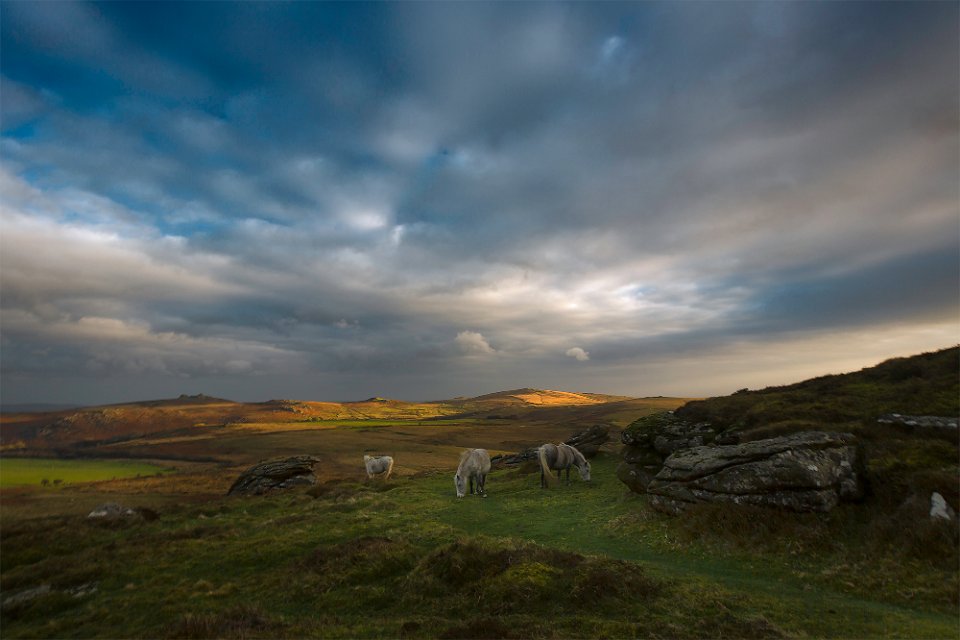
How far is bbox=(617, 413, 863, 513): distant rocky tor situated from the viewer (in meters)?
15.2

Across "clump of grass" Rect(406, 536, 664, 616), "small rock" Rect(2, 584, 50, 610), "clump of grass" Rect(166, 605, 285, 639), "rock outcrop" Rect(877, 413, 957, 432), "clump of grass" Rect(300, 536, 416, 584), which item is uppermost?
"rock outcrop" Rect(877, 413, 957, 432)

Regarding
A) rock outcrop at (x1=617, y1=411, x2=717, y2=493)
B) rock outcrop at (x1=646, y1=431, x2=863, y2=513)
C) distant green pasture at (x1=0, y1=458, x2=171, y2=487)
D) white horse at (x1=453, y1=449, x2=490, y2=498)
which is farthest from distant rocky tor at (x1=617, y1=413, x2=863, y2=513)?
distant green pasture at (x1=0, y1=458, x2=171, y2=487)

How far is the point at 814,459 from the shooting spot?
15867mm

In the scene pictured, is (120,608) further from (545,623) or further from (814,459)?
(814,459)

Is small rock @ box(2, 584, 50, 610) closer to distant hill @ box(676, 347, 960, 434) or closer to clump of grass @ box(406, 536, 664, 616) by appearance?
clump of grass @ box(406, 536, 664, 616)

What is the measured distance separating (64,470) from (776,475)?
78.8m

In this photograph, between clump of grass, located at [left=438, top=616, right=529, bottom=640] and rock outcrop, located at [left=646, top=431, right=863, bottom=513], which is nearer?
clump of grass, located at [left=438, top=616, right=529, bottom=640]

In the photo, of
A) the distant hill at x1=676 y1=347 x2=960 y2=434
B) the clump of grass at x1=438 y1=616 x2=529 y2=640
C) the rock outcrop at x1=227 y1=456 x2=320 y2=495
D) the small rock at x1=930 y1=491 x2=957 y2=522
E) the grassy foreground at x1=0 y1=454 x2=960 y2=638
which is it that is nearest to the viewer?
the clump of grass at x1=438 y1=616 x2=529 y2=640

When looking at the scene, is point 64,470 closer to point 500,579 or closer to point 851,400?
point 500,579

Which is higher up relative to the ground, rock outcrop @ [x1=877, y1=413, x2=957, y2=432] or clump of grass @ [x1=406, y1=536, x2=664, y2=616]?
rock outcrop @ [x1=877, y1=413, x2=957, y2=432]

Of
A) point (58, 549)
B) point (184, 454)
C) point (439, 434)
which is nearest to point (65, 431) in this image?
point (184, 454)

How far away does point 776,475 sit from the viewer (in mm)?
15961

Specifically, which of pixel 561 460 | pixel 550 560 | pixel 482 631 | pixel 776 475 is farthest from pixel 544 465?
pixel 482 631

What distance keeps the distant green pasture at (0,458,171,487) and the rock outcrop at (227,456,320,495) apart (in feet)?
71.9
